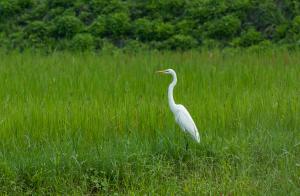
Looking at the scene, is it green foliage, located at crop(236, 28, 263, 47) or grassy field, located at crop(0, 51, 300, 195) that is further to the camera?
green foliage, located at crop(236, 28, 263, 47)

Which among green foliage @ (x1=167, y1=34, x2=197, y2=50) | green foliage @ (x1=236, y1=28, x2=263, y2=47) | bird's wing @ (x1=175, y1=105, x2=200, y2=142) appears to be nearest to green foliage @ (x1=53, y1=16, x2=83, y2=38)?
green foliage @ (x1=167, y1=34, x2=197, y2=50)

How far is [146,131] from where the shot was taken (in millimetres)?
7867

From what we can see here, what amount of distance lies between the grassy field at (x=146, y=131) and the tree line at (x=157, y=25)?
355cm

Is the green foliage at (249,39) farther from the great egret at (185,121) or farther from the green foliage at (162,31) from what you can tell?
the great egret at (185,121)

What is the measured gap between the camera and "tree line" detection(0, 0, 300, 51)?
1494 cm

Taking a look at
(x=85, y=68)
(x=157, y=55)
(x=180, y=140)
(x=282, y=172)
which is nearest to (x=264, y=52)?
(x=157, y=55)

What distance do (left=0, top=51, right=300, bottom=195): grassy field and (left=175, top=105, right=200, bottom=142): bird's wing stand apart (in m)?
0.10

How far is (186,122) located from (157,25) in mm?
8250

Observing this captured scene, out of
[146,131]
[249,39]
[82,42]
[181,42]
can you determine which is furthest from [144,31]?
[146,131]

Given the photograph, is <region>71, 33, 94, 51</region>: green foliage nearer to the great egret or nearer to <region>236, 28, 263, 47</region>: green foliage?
<region>236, 28, 263, 47</region>: green foliage

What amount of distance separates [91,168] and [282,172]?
1.89 meters

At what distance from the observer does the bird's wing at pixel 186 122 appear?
7.30 meters

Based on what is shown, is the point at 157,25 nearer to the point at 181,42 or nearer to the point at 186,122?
the point at 181,42

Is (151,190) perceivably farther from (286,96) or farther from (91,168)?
(286,96)
